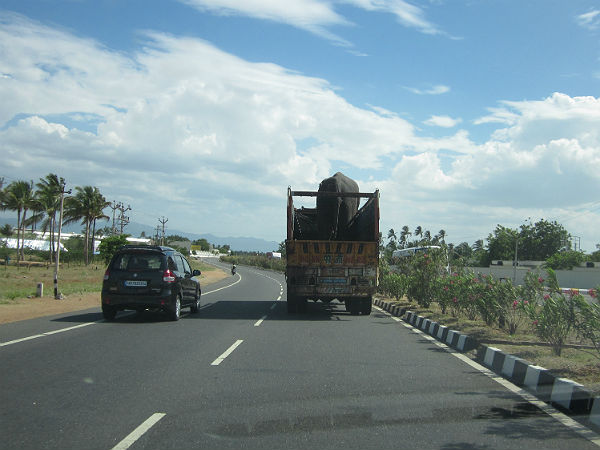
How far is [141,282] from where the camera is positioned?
13219 millimetres

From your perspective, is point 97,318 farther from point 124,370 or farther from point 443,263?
point 443,263

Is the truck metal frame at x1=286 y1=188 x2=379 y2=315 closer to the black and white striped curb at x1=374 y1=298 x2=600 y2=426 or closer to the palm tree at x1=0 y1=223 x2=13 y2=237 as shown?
the black and white striped curb at x1=374 y1=298 x2=600 y2=426

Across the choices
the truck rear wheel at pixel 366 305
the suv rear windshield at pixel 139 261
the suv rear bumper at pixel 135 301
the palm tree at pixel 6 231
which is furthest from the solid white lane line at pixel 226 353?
the palm tree at pixel 6 231

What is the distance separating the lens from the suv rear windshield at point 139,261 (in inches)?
531

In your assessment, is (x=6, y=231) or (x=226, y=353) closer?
(x=226, y=353)

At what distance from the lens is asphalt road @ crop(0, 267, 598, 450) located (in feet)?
15.7

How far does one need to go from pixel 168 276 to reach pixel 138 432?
880 cm

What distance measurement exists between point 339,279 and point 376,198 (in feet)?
8.39

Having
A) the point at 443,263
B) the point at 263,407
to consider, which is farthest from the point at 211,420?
the point at 443,263

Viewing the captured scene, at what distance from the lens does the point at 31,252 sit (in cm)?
7525

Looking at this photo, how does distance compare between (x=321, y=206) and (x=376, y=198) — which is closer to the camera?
(x=376, y=198)

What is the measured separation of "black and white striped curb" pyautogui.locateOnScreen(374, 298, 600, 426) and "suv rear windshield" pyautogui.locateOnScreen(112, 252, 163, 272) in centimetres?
714

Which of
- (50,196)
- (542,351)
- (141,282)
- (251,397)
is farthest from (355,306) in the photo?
(50,196)

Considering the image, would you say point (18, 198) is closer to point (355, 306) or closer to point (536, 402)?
point (355, 306)
